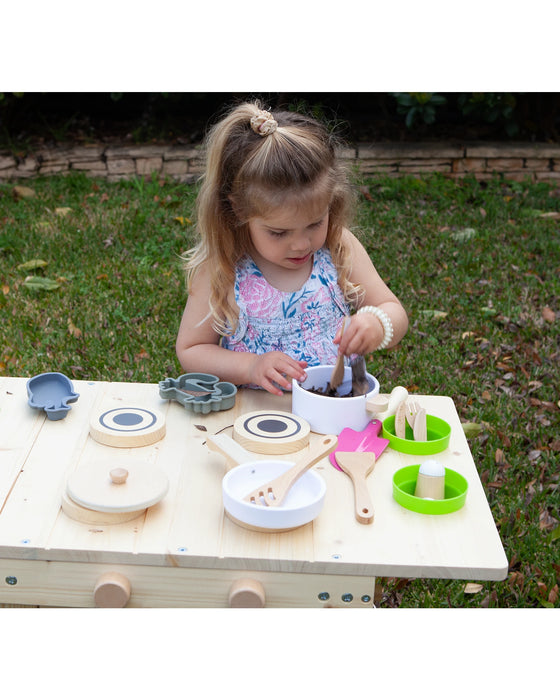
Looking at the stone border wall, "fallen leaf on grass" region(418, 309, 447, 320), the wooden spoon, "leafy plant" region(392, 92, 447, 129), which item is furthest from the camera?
the stone border wall

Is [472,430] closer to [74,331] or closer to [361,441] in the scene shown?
[361,441]

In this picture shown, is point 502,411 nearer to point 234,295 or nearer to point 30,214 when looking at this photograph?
point 234,295

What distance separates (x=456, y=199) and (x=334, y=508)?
387 centimetres

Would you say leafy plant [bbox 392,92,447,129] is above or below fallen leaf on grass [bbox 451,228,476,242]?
above

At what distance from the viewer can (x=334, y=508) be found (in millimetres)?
1424

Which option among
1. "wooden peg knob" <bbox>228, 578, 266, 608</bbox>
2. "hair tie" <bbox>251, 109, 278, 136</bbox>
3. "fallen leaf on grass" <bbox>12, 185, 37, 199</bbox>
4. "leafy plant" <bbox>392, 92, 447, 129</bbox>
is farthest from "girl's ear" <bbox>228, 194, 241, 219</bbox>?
"leafy plant" <bbox>392, 92, 447, 129</bbox>

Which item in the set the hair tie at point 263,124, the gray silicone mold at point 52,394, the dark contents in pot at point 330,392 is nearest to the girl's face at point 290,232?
the hair tie at point 263,124

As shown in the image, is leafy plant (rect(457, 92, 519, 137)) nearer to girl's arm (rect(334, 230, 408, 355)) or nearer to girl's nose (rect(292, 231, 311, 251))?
girl's arm (rect(334, 230, 408, 355))

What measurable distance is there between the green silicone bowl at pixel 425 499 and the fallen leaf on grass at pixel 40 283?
2548 millimetres

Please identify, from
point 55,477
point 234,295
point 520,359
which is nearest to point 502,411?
point 520,359

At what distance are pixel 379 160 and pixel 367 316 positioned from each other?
12.3 ft

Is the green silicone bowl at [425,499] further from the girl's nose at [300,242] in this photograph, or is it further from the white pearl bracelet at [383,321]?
the girl's nose at [300,242]

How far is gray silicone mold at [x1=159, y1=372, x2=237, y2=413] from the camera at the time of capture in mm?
1732

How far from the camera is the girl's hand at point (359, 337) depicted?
1764mm
